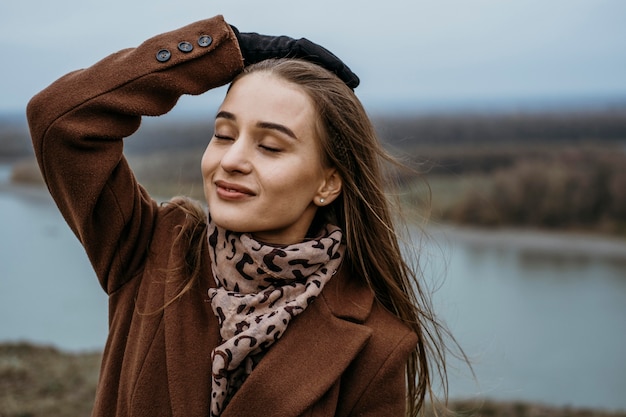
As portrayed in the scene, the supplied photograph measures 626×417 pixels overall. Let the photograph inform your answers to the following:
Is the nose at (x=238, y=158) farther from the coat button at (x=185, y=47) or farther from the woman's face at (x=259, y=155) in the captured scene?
the coat button at (x=185, y=47)

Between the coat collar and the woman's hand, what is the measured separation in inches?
26.8

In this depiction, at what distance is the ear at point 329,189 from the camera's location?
2.16m

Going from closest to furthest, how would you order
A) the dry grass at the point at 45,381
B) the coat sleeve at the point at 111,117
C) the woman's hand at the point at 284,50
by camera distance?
the coat sleeve at the point at 111,117, the woman's hand at the point at 284,50, the dry grass at the point at 45,381

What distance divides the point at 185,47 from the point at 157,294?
70 centimetres

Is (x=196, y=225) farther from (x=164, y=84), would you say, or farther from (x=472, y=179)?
(x=472, y=179)

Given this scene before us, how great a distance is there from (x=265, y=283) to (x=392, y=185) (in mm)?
650

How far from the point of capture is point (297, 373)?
198 centimetres

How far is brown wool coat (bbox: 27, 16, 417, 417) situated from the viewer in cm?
191

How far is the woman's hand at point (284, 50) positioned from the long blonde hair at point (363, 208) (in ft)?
0.18

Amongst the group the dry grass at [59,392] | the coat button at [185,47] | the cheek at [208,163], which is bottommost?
the dry grass at [59,392]

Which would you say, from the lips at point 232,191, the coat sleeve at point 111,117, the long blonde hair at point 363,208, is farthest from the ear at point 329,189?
the coat sleeve at point 111,117

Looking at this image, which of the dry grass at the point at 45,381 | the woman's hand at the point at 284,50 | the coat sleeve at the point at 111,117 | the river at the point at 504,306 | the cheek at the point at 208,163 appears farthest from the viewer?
the river at the point at 504,306

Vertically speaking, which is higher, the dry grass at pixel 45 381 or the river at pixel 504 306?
the dry grass at pixel 45 381

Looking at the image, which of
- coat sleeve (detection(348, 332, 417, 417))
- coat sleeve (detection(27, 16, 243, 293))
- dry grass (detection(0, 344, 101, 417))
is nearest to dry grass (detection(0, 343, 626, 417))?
dry grass (detection(0, 344, 101, 417))
